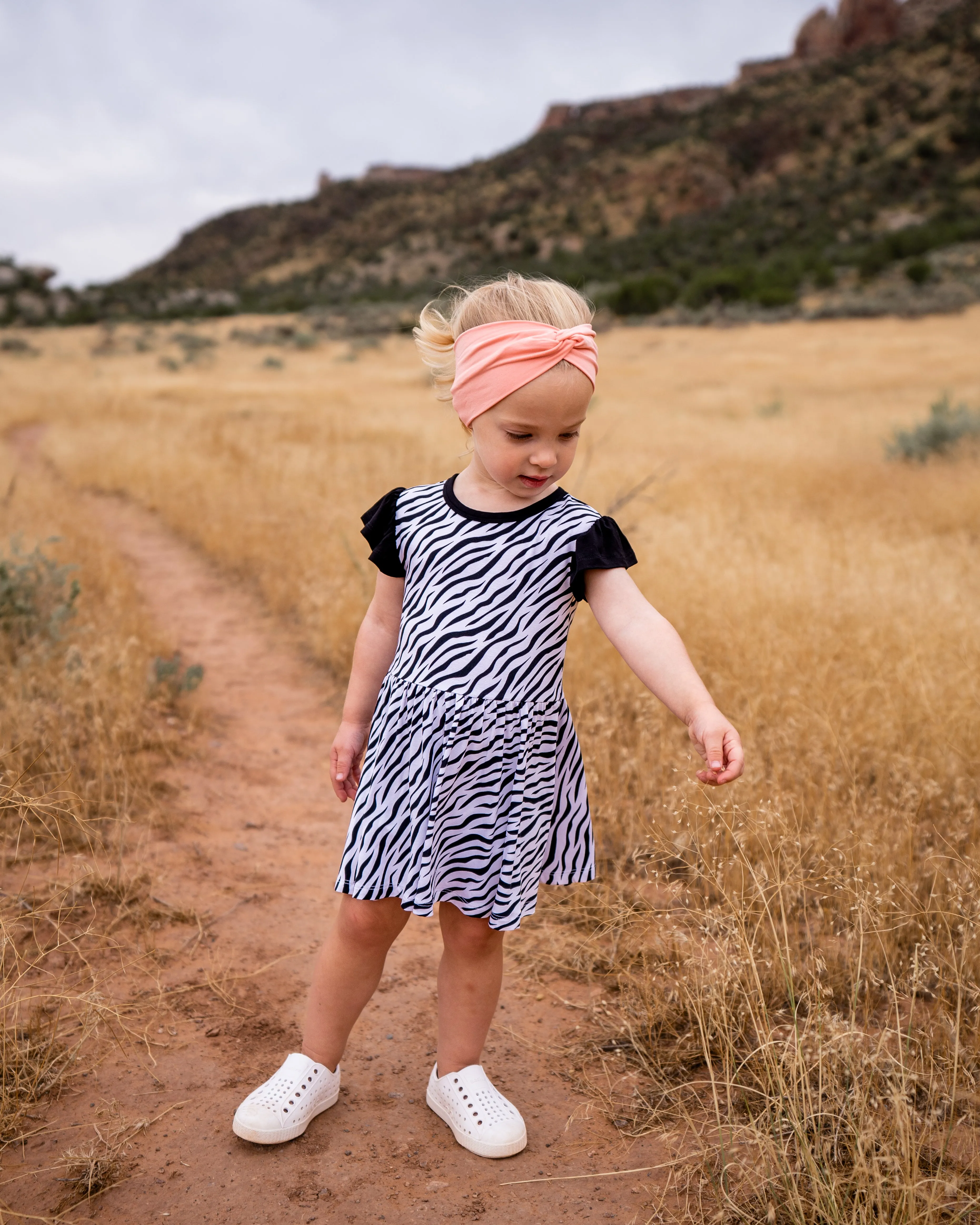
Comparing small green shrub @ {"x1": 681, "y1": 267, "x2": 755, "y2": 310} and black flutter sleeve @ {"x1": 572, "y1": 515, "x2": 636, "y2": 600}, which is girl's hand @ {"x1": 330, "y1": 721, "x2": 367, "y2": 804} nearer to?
black flutter sleeve @ {"x1": 572, "y1": 515, "x2": 636, "y2": 600}

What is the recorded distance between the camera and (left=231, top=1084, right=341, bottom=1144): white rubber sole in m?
1.93

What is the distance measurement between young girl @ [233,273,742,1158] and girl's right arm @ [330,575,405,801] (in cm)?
10

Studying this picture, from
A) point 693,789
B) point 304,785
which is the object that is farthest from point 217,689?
point 693,789

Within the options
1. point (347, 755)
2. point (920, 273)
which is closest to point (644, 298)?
point (920, 273)

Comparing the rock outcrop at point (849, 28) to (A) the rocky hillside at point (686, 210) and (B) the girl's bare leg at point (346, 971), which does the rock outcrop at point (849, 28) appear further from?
(B) the girl's bare leg at point (346, 971)

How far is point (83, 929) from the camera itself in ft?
8.61

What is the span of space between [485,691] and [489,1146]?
1.01m

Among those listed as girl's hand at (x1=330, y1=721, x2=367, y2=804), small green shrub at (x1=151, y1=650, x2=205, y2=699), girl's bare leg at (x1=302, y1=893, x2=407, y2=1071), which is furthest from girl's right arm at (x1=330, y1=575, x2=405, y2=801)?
small green shrub at (x1=151, y1=650, x2=205, y2=699)

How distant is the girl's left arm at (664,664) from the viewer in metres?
1.56

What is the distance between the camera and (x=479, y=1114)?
2.01 meters

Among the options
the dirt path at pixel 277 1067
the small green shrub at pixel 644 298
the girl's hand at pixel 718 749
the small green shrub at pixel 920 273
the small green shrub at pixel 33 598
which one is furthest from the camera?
the small green shrub at pixel 644 298

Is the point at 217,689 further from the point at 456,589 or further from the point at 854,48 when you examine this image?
the point at 854,48

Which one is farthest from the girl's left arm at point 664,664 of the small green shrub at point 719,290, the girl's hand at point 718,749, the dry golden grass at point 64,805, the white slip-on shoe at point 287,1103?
the small green shrub at point 719,290

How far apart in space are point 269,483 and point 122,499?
2174 millimetres
